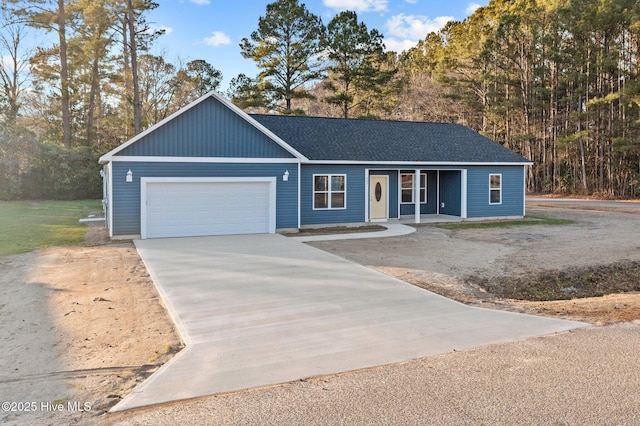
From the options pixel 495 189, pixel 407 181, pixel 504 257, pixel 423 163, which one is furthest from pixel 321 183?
pixel 495 189

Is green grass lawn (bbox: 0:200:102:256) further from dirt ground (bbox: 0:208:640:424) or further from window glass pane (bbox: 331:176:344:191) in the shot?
window glass pane (bbox: 331:176:344:191)

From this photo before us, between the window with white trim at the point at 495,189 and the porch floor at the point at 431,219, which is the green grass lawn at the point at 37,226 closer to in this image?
the porch floor at the point at 431,219

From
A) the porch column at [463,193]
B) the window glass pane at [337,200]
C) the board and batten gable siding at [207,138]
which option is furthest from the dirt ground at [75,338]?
the porch column at [463,193]

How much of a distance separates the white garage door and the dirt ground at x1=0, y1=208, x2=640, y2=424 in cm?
141

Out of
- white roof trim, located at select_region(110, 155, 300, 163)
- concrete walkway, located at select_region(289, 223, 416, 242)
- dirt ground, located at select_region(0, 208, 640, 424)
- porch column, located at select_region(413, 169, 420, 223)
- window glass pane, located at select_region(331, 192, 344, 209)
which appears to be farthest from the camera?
porch column, located at select_region(413, 169, 420, 223)

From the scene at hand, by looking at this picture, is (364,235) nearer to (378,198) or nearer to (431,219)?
(378,198)

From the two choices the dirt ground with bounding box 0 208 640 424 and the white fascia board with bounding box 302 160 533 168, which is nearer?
the dirt ground with bounding box 0 208 640 424

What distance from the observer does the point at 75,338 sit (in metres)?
5.21

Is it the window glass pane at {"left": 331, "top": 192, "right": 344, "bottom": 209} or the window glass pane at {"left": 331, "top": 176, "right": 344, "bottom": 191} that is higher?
the window glass pane at {"left": 331, "top": 176, "right": 344, "bottom": 191}

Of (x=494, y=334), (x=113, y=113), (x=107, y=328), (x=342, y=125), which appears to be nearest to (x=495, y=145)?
(x=342, y=125)

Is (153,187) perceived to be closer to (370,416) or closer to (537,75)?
(370,416)

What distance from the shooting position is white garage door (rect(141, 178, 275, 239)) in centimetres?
1343

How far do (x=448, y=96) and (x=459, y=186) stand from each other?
22438 mm

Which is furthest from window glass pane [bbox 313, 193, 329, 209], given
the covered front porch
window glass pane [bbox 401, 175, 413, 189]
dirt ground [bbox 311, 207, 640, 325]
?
window glass pane [bbox 401, 175, 413, 189]
